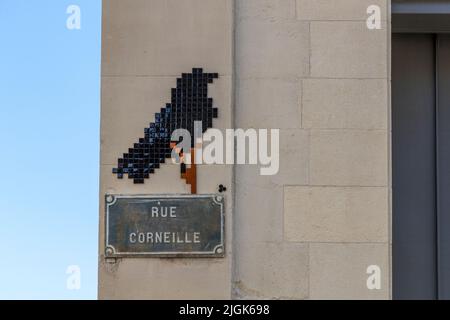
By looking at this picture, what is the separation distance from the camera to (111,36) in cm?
745

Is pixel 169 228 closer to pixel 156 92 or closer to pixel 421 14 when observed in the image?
pixel 156 92

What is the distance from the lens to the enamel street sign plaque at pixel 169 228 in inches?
282

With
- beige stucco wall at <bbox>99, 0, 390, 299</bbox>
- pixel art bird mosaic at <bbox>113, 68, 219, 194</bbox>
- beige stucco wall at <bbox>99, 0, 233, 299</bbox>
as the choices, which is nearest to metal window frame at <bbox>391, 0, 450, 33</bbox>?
beige stucco wall at <bbox>99, 0, 390, 299</bbox>

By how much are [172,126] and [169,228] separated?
2.97ft

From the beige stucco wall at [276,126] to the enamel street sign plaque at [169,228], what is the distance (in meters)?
0.09

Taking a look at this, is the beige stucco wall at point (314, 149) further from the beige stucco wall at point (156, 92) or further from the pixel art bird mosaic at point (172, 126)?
the pixel art bird mosaic at point (172, 126)

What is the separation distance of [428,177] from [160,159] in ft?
10.0

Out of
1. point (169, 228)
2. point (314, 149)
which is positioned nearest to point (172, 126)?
point (169, 228)

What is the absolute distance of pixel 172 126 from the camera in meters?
7.29

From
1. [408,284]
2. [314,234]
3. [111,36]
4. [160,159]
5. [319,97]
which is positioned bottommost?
[408,284]

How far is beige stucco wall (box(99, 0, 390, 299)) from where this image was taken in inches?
285

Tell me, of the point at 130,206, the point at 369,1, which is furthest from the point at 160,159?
the point at 369,1

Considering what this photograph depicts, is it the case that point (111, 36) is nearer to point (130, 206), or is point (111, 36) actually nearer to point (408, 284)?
point (130, 206)

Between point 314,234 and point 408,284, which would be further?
point 408,284
